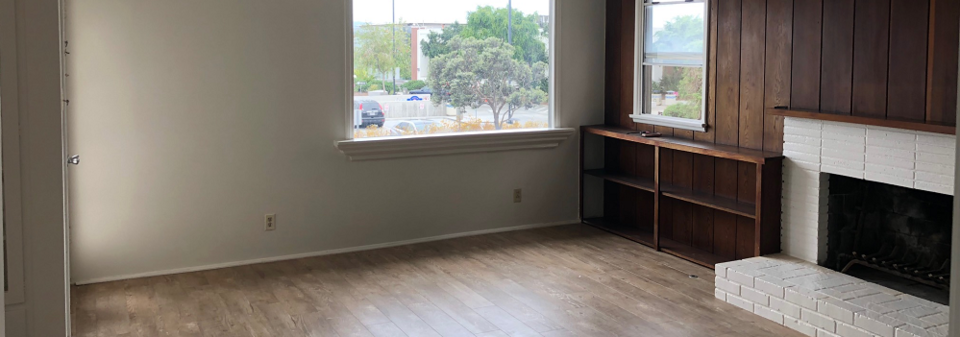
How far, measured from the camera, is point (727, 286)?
4.04 m

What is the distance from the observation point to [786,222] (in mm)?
4359

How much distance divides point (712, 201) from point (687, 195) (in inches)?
8.5

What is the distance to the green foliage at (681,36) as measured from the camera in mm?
4996

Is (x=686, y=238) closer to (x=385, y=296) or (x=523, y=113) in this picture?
(x=523, y=113)

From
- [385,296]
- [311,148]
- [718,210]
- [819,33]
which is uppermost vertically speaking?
[819,33]

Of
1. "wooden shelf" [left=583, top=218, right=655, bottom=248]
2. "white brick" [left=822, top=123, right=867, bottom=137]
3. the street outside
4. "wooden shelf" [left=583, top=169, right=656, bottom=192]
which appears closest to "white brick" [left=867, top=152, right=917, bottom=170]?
"white brick" [left=822, top=123, right=867, bottom=137]

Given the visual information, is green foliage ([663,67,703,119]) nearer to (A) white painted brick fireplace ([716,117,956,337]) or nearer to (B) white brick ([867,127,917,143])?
(A) white painted brick fireplace ([716,117,956,337])

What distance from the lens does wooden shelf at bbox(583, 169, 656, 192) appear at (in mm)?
5278

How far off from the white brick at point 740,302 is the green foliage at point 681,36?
1.69 m

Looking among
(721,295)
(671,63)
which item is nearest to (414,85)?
(671,63)

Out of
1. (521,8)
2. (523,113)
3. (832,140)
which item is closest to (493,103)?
(523,113)

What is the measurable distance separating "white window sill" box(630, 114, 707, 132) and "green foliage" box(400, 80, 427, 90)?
149 cm

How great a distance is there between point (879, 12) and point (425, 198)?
292 centimetres

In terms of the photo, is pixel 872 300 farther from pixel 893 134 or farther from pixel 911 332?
pixel 893 134
